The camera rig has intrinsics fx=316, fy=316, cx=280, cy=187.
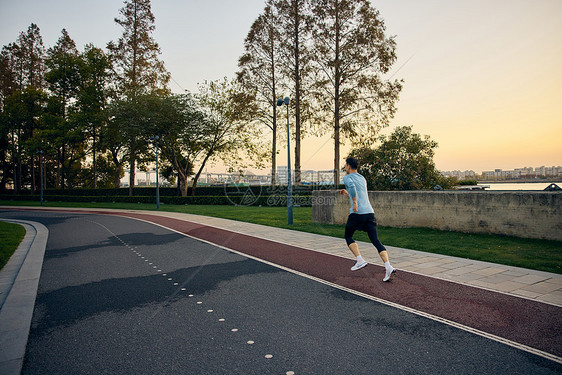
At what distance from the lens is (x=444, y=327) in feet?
12.4

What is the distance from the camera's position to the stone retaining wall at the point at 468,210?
28.5ft

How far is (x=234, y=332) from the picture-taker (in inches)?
146

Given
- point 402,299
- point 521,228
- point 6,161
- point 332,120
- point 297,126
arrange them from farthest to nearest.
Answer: point 6,161, point 297,126, point 332,120, point 521,228, point 402,299

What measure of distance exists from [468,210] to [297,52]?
1894cm

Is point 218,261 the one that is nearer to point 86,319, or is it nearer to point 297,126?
point 86,319

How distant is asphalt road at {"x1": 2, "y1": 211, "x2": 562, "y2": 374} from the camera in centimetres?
299

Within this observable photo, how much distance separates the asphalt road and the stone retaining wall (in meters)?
7.13

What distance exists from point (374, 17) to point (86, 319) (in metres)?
24.5

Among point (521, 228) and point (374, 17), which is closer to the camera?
point (521, 228)

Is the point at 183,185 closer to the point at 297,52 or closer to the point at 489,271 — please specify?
the point at 297,52

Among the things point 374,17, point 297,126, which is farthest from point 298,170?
point 374,17

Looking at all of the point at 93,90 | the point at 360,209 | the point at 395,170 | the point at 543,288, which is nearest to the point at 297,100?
the point at 395,170

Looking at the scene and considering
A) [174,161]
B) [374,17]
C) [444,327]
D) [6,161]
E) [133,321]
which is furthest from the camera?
[6,161]

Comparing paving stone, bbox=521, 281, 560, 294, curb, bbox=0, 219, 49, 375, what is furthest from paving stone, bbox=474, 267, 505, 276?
curb, bbox=0, 219, 49, 375
